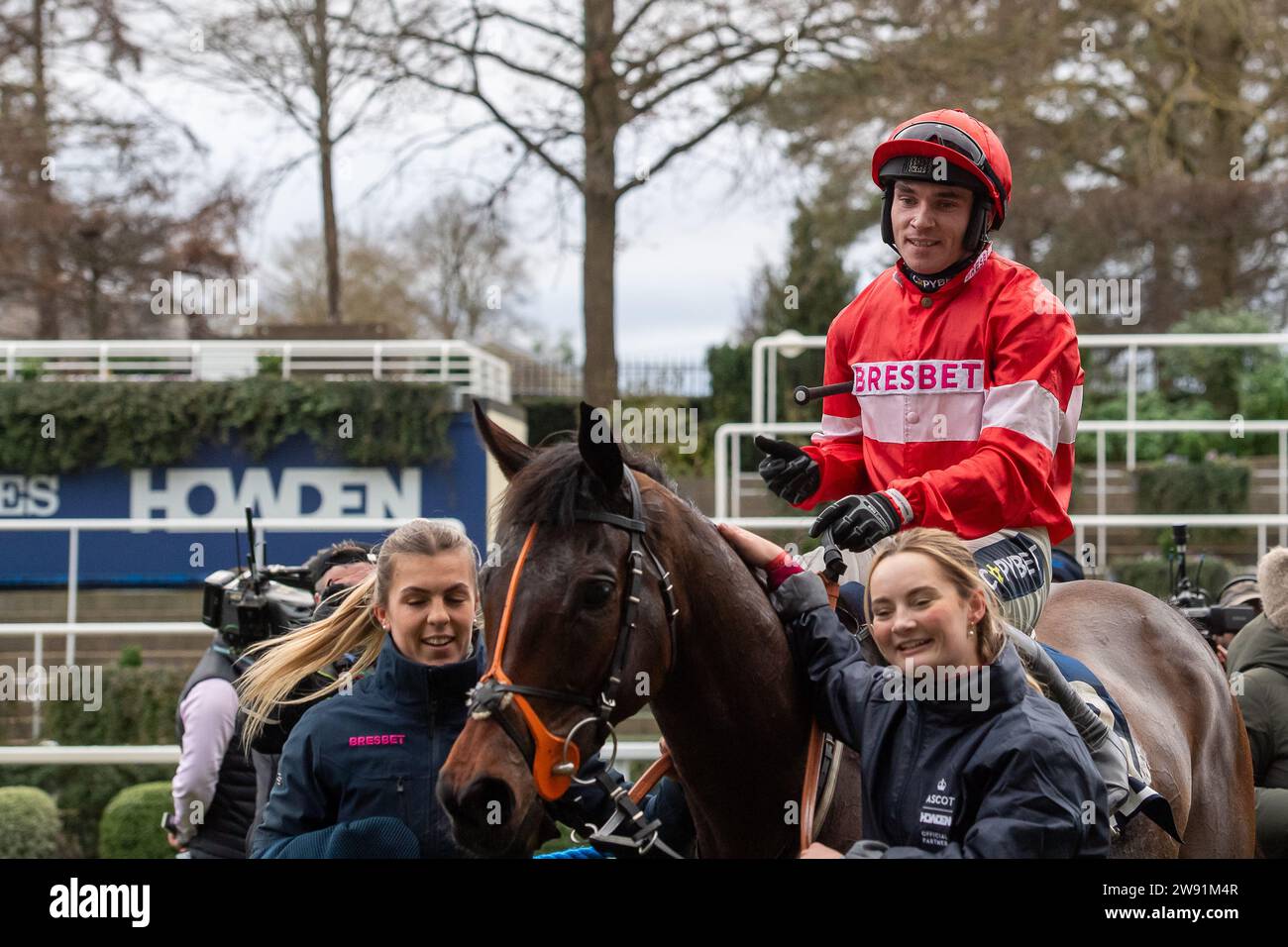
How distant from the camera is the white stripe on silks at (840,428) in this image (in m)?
3.16

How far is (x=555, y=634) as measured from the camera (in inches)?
86.7

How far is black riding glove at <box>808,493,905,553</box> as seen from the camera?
2475 millimetres

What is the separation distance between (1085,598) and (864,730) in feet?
5.46

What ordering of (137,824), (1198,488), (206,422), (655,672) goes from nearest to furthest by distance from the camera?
1. (655,672)
2. (137,824)
3. (1198,488)
4. (206,422)

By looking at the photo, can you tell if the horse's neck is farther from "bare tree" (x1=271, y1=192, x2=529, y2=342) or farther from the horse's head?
"bare tree" (x1=271, y1=192, x2=529, y2=342)

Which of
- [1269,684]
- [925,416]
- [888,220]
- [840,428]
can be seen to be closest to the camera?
[925,416]

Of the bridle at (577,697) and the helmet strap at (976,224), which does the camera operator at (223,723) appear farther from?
the helmet strap at (976,224)

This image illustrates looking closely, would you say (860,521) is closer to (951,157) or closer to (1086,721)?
(1086,721)

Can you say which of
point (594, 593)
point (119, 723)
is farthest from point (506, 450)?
point (119, 723)

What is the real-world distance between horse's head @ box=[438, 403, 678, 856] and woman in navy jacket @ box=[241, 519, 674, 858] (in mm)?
511

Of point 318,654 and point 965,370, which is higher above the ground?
point 965,370

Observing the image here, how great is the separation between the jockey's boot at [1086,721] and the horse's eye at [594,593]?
0.88m

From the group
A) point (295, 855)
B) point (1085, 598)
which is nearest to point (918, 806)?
point (295, 855)

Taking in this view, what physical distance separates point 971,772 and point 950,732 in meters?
0.09
